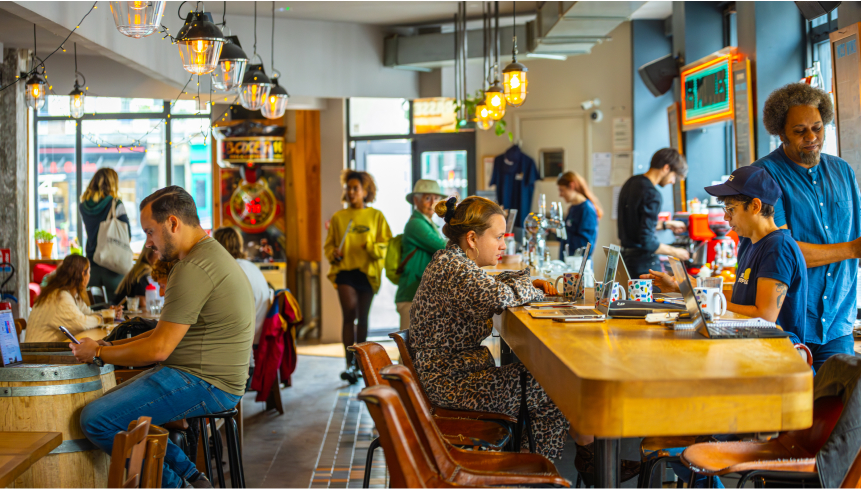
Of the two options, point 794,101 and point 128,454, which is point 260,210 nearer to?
point 794,101

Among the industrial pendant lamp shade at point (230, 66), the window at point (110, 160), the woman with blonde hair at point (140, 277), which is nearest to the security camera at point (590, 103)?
the industrial pendant lamp shade at point (230, 66)

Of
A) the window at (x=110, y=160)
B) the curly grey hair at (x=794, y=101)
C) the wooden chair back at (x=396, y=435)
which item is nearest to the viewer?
the wooden chair back at (x=396, y=435)

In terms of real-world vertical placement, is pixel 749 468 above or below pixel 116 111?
below

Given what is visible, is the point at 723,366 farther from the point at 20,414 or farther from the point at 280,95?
the point at 280,95

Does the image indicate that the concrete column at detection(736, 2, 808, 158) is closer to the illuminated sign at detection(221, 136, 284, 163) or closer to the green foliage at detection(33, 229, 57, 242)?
the illuminated sign at detection(221, 136, 284, 163)

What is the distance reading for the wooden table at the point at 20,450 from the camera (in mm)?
1734

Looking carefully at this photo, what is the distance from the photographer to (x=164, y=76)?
5.61 m

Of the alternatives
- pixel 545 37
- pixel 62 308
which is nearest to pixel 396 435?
pixel 62 308

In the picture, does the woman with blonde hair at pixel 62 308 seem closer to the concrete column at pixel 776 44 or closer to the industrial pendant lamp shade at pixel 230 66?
the industrial pendant lamp shade at pixel 230 66

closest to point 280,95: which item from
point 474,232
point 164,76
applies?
point 164,76

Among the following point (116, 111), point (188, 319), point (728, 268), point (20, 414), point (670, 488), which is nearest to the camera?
→ point (20, 414)

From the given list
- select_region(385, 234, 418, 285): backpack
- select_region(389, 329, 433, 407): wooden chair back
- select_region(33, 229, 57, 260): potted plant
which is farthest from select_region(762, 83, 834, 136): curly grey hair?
select_region(33, 229, 57, 260): potted plant

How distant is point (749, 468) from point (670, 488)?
1.58 meters

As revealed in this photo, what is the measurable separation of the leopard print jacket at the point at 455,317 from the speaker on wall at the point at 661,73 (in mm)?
4665
